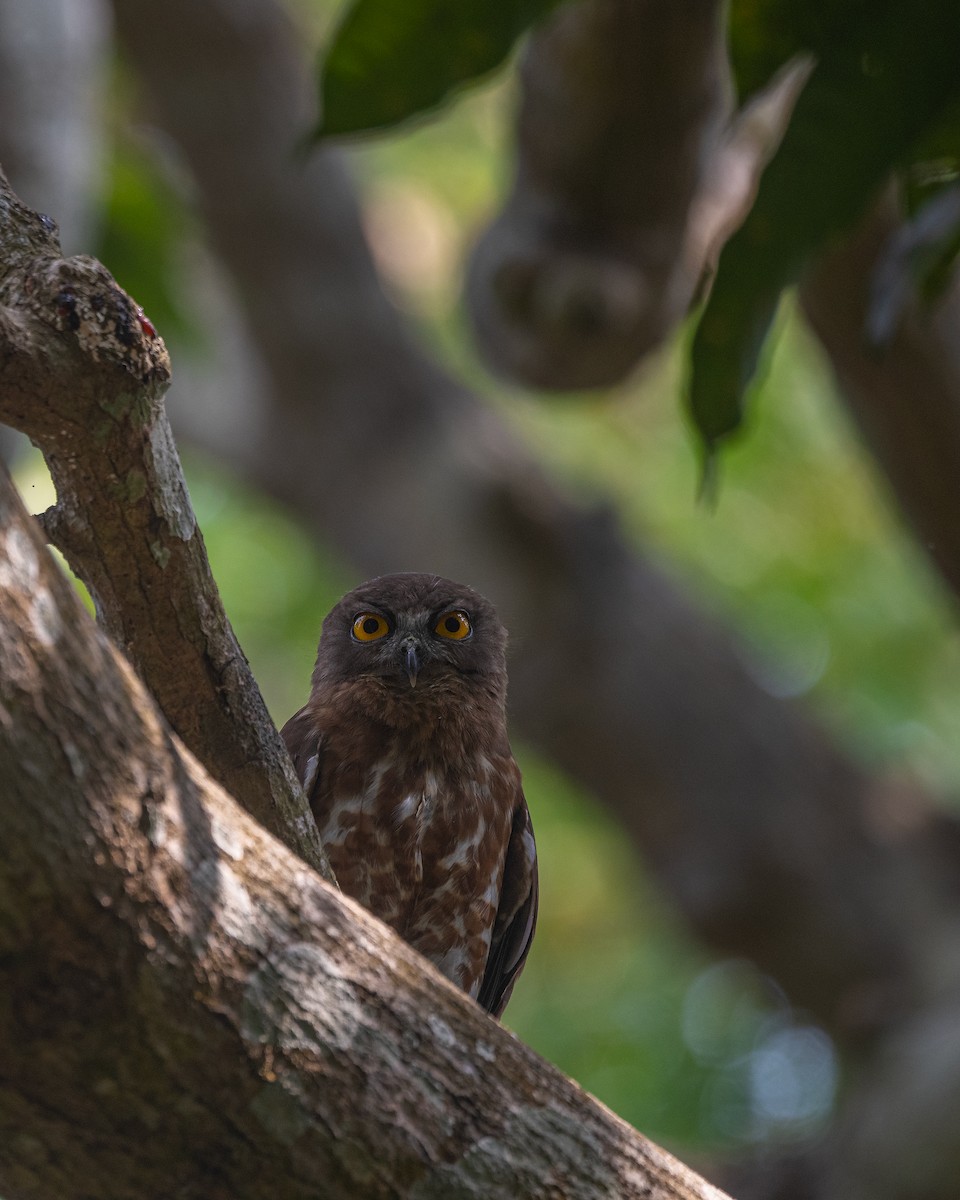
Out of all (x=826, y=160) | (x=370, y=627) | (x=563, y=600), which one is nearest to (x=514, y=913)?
(x=370, y=627)

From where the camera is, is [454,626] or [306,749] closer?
[306,749]

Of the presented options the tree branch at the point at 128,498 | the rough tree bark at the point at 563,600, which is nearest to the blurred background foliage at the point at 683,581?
the rough tree bark at the point at 563,600

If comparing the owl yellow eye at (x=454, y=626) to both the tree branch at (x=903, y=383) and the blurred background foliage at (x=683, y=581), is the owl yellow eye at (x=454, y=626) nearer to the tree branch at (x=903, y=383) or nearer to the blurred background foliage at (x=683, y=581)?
the tree branch at (x=903, y=383)

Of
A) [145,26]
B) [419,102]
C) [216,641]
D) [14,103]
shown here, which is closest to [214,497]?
[145,26]

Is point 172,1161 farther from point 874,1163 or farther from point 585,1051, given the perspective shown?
point 585,1051

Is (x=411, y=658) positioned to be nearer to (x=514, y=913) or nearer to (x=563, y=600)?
(x=514, y=913)

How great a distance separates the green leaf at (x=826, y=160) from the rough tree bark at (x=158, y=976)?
1654 millimetres

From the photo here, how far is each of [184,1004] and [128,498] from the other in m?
0.78

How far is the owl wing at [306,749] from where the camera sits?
4090mm

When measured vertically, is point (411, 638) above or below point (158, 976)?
above

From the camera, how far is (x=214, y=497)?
508 inches

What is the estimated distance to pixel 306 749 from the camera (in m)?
4.18

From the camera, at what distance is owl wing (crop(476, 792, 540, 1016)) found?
4.27m

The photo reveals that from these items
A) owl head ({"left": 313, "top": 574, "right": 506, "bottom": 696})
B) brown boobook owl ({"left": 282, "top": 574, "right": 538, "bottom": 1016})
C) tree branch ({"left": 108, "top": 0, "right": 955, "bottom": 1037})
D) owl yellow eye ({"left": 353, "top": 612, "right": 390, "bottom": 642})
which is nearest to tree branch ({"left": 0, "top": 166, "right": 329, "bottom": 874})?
brown boobook owl ({"left": 282, "top": 574, "right": 538, "bottom": 1016})
